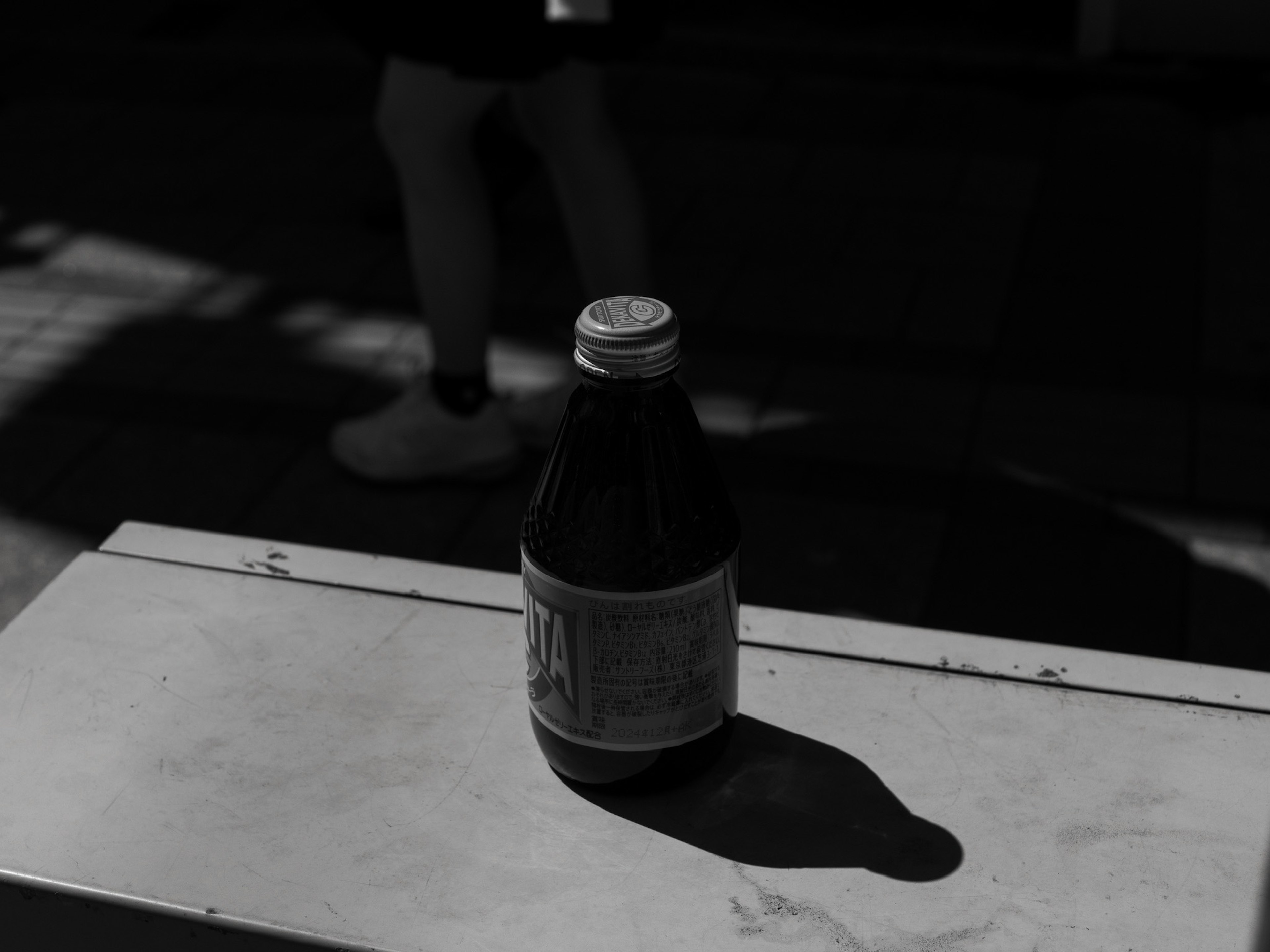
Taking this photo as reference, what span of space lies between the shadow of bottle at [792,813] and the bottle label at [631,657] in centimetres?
6

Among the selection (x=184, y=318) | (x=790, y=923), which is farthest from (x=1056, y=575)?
(x=184, y=318)

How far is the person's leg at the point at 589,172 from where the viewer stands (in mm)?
2705

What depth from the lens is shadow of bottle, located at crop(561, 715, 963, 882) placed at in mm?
1072

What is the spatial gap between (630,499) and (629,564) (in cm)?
5

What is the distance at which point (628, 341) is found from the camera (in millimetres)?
982

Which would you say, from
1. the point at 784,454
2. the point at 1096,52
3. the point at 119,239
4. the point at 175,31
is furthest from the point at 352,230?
the point at 1096,52

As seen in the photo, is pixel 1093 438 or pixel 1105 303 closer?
pixel 1093 438

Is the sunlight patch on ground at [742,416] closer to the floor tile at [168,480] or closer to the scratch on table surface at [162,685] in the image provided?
the floor tile at [168,480]

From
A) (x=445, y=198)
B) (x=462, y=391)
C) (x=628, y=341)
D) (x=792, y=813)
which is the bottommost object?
(x=462, y=391)

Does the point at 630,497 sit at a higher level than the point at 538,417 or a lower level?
higher

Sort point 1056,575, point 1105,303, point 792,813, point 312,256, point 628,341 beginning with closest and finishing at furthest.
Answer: point 628,341 → point 792,813 → point 1056,575 → point 1105,303 → point 312,256

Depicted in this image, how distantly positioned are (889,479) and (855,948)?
2.08 meters

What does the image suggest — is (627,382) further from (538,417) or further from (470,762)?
(538,417)

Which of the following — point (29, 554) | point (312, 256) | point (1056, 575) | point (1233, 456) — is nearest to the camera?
point (1056, 575)
